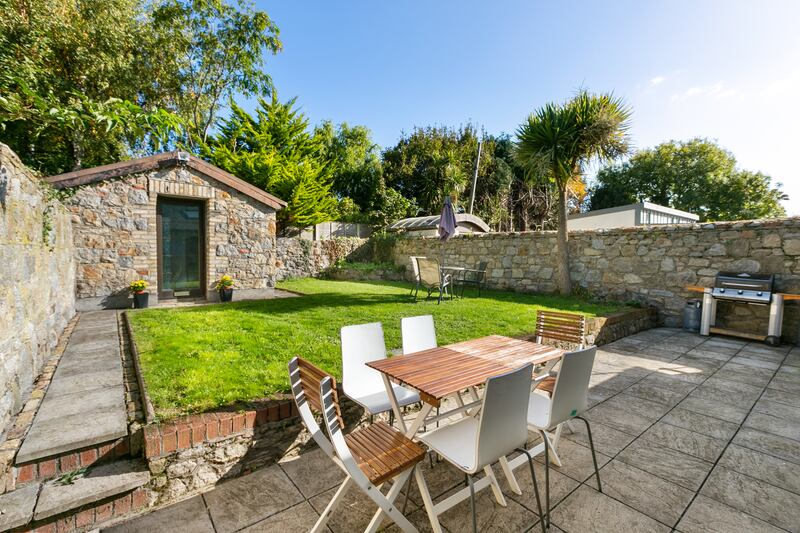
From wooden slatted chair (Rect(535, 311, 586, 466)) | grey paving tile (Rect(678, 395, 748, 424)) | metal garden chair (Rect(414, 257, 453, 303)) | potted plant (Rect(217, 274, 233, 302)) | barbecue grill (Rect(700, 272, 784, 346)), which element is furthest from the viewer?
metal garden chair (Rect(414, 257, 453, 303))

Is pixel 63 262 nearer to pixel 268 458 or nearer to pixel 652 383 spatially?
pixel 268 458

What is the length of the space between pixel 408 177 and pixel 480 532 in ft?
66.4

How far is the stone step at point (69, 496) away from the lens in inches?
68.7

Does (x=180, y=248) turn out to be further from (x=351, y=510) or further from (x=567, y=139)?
(x=567, y=139)

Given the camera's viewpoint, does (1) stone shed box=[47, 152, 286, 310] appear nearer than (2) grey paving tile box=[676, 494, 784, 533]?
No

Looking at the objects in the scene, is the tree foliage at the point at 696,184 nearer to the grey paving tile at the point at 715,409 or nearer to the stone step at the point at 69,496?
the grey paving tile at the point at 715,409

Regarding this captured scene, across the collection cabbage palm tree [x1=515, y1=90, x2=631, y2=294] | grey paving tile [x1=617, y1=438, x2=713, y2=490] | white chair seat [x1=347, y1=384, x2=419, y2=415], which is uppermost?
cabbage palm tree [x1=515, y1=90, x2=631, y2=294]

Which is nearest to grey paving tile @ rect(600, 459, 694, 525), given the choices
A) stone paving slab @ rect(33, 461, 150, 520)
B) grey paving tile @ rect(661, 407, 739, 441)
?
grey paving tile @ rect(661, 407, 739, 441)

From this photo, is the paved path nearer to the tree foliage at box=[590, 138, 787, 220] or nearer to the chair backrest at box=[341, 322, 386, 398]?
the chair backrest at box=[341, 322, 386, 398]

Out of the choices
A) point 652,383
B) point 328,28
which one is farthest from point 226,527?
point 328,28

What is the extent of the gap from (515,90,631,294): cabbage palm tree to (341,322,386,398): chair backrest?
753 cm

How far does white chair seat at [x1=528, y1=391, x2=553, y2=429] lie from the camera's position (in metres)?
2.20

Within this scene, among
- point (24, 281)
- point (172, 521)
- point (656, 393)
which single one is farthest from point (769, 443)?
point (24, 281)

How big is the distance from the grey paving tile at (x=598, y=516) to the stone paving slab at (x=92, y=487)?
8.28 ft
